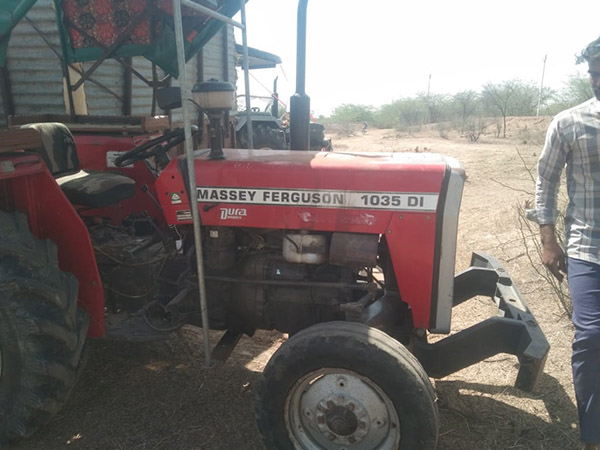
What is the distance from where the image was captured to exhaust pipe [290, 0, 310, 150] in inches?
102

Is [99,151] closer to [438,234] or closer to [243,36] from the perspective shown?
[243,36]

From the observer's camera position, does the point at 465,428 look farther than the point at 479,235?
No

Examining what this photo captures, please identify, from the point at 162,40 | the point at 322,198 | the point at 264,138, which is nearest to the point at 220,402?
the point at 322,198

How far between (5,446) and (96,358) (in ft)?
3.00

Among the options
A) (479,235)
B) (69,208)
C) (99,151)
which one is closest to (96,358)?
(69,208)

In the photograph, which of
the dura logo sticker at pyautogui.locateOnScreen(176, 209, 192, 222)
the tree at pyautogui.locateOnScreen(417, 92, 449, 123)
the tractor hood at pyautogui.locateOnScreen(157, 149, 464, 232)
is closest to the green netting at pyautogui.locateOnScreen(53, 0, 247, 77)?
the tractor hood at pyautogui.locateOnScreen(157, 149, 464, 232)

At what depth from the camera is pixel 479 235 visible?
5820mm

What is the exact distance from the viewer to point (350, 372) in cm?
206

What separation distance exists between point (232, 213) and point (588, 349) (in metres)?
1.73

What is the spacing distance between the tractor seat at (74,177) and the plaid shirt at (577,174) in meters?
2.37

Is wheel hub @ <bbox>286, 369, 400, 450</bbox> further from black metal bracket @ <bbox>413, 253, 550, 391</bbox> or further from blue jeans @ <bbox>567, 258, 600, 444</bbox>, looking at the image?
blue jeans @ <bbox>567, 258, 600, 444</bbox>

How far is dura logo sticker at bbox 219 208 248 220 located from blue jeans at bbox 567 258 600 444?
1579 millimetres

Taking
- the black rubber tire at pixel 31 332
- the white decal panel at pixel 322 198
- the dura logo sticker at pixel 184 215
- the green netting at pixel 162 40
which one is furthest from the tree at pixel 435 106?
the black rubber tire at pixel 31 332

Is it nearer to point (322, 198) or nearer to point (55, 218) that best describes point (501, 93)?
point (322, 198)
